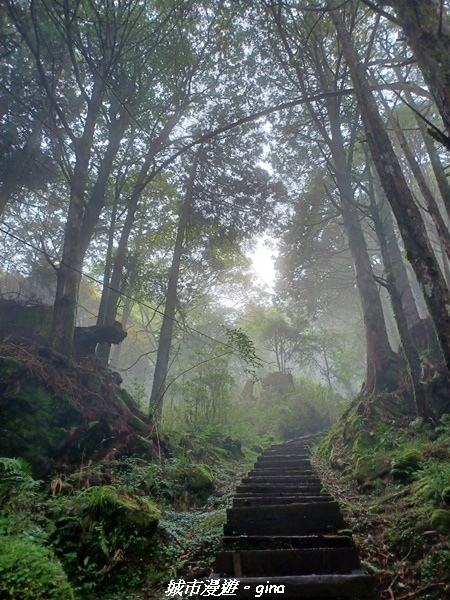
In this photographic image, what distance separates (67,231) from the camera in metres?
8.49

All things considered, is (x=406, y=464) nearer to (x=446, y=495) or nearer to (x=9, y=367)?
(x=446, y=495)

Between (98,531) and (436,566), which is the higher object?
(98,531)

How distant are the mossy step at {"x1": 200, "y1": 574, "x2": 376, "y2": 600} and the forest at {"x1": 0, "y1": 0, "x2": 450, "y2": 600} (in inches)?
10.3

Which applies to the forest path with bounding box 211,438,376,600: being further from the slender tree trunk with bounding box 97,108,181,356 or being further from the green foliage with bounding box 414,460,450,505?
the slender tree trunk with bounding box 97,108,181,356

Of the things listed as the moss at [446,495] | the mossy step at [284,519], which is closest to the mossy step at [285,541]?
the mossy step at [284,519]

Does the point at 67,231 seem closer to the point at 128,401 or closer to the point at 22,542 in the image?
the point at 128,401

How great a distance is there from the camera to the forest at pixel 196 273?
12.8ft

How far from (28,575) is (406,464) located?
16.3 feet

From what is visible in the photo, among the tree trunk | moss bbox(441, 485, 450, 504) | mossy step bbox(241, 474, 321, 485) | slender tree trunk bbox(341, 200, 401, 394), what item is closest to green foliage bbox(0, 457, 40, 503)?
mossy step bbox(241, 474, 321, 485)

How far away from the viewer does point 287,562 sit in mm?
3562

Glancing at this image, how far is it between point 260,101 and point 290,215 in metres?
4.60

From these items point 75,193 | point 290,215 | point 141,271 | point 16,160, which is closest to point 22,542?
point 75,193

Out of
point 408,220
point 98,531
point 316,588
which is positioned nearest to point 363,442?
point 408,220

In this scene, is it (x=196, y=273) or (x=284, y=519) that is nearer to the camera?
(x=284, y=519)
